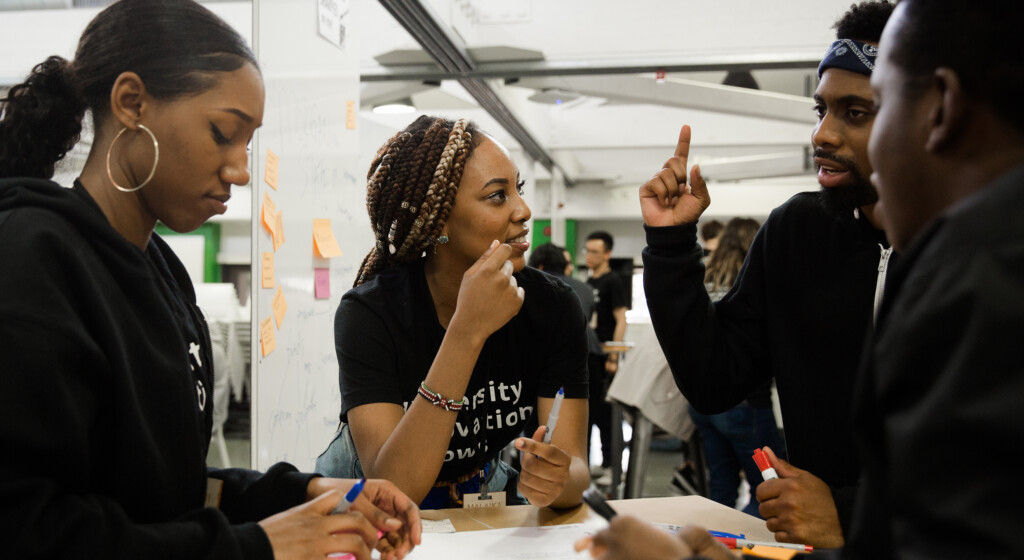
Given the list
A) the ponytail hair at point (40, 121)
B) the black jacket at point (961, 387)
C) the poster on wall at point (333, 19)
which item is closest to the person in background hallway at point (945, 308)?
the black jacket at point (961, 387)

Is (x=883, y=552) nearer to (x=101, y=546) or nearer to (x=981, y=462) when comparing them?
(x=981, y=462)

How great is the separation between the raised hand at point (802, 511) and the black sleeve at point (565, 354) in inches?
19.9

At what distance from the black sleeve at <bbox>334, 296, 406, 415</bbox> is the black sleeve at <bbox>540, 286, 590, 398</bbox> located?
1.05 ft

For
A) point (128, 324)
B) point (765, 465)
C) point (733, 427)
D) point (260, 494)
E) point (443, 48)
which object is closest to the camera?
point (128, 324)

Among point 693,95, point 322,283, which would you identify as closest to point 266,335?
point 322,283

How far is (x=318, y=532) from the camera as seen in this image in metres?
0.88

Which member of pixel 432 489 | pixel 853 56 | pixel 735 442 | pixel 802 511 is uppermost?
pixel 853 56

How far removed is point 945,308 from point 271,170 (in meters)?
2.12

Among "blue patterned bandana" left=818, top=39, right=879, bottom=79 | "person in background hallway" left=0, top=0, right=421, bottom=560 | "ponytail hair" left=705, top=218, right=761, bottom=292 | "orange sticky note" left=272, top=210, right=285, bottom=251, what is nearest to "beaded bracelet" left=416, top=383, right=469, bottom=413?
"person in background hallway" left=0, top=0, right=421, bottom=560

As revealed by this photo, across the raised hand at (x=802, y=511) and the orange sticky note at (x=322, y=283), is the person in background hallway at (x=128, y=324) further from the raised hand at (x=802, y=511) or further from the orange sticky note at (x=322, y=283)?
the orange sticky note at (x=322, y=283)

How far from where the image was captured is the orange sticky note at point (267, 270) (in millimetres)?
2260

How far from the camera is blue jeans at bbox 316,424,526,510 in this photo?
1457 mm

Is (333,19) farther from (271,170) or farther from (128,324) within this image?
(128,324)

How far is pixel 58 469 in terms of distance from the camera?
724 mm
